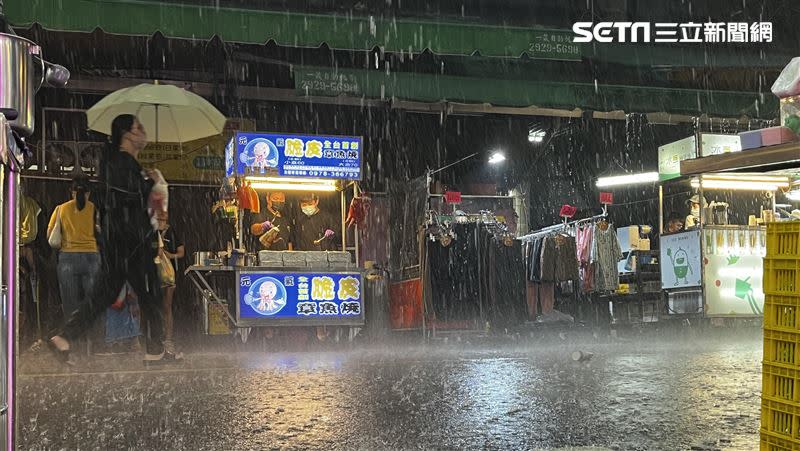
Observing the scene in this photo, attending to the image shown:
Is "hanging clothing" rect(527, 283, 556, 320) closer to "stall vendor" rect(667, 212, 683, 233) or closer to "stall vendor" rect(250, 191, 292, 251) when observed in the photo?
"stall vendor" rect(667, 212, 683, 233)

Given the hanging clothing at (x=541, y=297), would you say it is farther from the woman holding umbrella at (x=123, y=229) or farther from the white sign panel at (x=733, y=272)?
the woman holding umbrella at (x=123, y=229)

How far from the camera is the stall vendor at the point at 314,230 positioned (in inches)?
519

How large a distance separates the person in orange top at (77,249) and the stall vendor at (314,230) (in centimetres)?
468

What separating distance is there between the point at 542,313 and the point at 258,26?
26.8ft

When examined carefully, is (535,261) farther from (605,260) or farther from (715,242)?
(715,242)

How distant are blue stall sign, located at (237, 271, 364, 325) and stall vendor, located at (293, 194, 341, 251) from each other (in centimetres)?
209

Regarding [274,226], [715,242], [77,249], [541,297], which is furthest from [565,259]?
[77,249]

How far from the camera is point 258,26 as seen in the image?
8.16 meters

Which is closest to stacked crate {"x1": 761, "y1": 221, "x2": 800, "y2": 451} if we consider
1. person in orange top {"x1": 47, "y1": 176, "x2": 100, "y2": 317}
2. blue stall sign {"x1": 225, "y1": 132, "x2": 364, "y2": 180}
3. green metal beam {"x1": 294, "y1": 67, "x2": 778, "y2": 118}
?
person in orange top {"x1": 47, "y1": 176, "x2": 100, "y2": 317}

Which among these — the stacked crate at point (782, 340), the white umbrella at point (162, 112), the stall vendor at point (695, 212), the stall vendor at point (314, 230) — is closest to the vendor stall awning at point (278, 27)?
the white umbrella at point (162, 112)

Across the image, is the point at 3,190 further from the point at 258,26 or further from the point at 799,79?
the point at 258,26

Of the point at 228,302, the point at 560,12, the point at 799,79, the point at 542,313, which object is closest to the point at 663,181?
the point at 542,313

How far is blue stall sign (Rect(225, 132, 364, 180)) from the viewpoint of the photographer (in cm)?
1141

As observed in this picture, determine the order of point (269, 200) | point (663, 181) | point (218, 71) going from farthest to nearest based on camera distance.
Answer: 1. point (663, 181)
2. point (218, 71)
3. point (269, 200)
